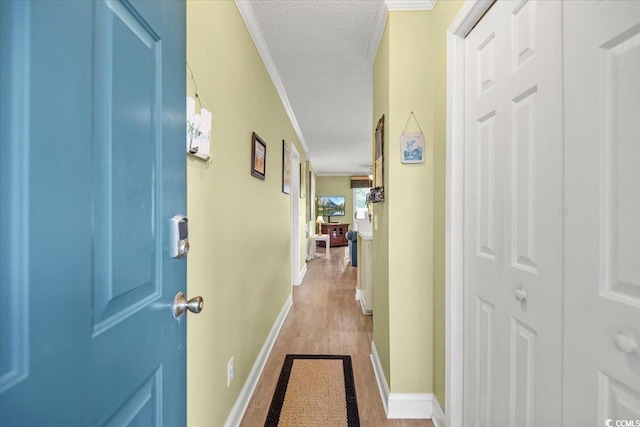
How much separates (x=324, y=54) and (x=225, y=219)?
5.33ft

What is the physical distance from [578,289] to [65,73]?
116cm

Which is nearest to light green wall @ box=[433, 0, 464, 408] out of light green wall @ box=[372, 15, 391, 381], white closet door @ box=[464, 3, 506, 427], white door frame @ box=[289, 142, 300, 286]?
white closet door @ box=[464, 3, 506, 427]

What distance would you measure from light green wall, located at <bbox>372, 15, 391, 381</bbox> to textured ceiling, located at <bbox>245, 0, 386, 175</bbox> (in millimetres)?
194

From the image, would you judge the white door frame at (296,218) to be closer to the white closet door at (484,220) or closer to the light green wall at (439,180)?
the light green wall at (439,180)

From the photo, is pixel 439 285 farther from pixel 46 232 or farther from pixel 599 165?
pixel 46 232

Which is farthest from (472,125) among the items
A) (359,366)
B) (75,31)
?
(359,366)

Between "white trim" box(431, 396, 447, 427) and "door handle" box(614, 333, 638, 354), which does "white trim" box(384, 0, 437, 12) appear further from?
"white trim" box(431, 396, 447, 427)

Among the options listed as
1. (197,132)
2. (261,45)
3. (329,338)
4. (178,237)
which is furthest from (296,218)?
(178,237)

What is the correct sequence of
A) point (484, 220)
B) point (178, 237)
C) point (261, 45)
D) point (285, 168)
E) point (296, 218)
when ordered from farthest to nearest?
point (296, 218), point (285, 168), point (261, 45), point (484, 220), point (178, 237)

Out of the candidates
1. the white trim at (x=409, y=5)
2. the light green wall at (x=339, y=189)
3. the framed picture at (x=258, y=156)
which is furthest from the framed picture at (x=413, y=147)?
the light green wall at (x=339, y=189)

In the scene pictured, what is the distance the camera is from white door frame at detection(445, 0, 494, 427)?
4.43ft

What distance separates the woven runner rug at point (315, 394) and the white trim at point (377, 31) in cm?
237

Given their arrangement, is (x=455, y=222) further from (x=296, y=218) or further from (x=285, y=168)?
(x=296, y=218)

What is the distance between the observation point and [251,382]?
6.11ft
